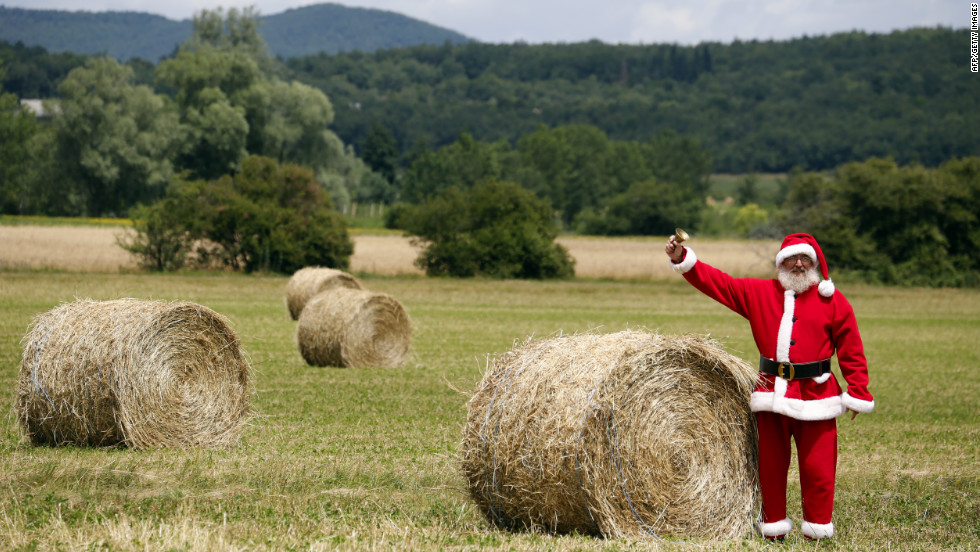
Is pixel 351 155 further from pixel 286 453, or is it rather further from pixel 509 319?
pixel 286 453

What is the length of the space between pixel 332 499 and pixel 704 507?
3069 millimetres

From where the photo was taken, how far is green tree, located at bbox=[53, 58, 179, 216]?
2564 inches

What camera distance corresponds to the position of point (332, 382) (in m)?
16.5

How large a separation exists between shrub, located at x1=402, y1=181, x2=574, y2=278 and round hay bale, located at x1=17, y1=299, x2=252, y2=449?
119 feet

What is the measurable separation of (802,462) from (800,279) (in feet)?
4.45

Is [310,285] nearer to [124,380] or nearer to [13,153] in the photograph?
[124,380]

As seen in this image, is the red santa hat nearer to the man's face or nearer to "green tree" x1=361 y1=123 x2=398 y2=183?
the man's face

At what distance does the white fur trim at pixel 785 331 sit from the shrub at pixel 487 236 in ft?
130

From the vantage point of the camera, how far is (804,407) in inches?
282

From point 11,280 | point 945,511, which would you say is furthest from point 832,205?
point 945,511

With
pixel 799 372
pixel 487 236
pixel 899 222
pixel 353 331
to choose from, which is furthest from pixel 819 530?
pixel 899 222

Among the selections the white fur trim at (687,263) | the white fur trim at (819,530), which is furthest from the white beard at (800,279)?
the white fur trim at (819,530)

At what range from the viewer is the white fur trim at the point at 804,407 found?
7.15 meters

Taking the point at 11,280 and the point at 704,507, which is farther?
the point at 11,280
